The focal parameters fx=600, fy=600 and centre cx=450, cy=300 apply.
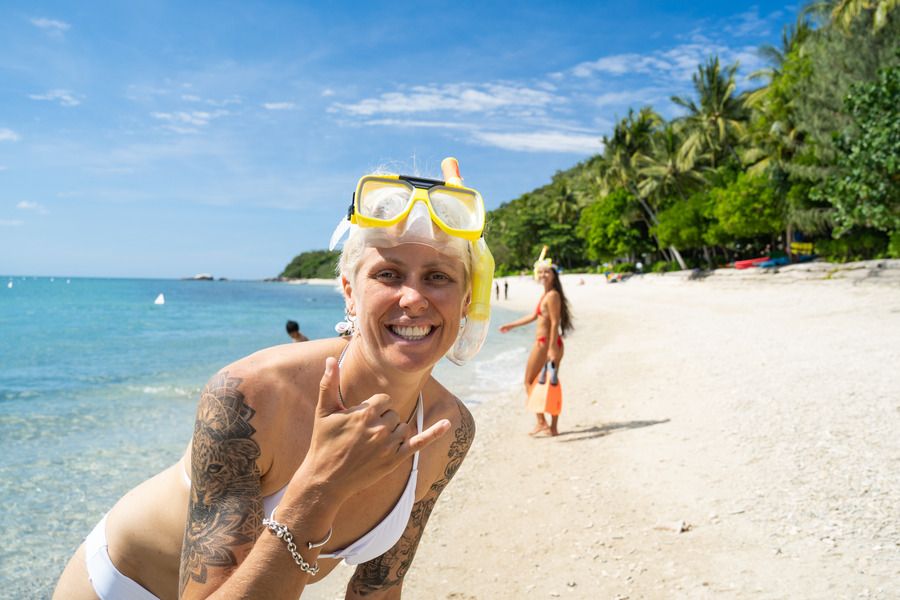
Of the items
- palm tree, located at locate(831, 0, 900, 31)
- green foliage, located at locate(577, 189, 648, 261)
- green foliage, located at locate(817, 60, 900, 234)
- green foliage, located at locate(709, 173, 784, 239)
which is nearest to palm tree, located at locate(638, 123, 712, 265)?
green foliage, located at locate(577, 189, 648, 261)

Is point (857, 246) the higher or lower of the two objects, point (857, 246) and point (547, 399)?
the higher

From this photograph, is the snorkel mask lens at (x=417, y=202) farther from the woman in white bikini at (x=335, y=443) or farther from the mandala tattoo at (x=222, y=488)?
the mandala tattoo at (x=222, y=488)

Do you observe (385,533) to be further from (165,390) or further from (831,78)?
(831,78)

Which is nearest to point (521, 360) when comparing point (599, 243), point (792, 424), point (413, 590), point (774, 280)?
point (792, 424)

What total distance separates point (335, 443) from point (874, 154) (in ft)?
83.6

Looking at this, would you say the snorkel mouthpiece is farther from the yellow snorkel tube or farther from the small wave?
the small wave

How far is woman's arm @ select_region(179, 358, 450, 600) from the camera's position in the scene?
4.93ft

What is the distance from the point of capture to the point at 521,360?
1834cm

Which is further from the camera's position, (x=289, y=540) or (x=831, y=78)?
(x=831, y=78)

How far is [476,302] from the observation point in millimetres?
2133

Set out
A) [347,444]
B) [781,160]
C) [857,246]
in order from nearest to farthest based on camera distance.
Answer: [347,444], [857,246], [781,160]

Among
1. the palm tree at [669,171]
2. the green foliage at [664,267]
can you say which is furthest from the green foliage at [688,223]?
the green foliage at [664,267]

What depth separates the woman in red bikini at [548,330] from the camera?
8438mm

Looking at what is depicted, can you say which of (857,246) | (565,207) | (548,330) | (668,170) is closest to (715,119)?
(668,170)
